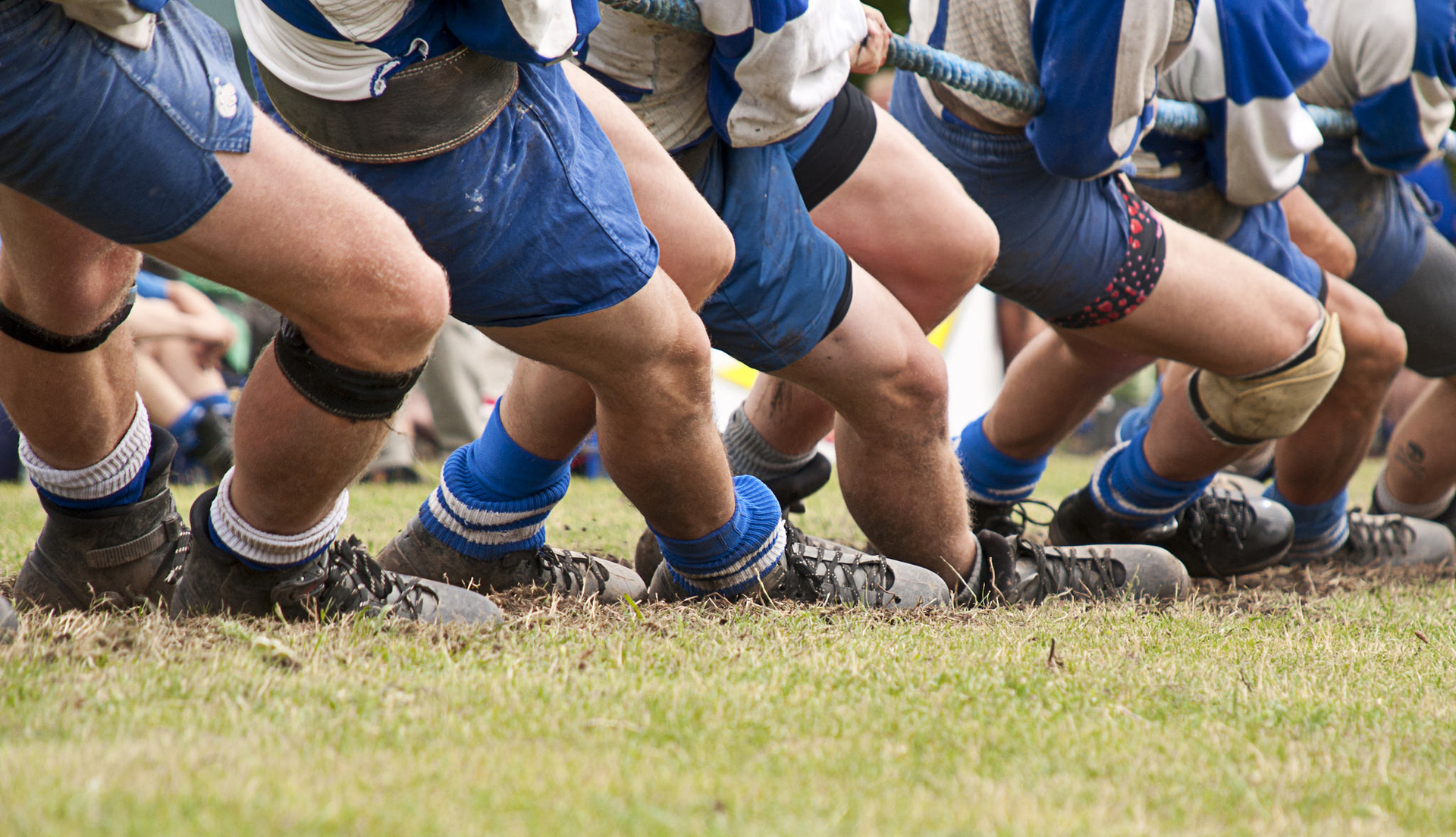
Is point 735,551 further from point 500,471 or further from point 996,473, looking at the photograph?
point 996,473

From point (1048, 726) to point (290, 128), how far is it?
49.7 inches

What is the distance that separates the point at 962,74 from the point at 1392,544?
2344 mm

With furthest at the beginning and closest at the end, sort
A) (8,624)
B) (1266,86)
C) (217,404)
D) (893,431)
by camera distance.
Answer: (217,404)
(1266,86)
(893,431)
(8,624)

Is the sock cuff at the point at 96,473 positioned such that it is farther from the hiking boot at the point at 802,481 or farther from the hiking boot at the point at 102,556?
the hiking boot at the point at 802,481

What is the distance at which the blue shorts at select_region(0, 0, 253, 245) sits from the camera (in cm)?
123

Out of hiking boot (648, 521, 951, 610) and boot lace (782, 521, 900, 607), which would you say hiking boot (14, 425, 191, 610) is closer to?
hiking boot (648, 521, 951, 610)

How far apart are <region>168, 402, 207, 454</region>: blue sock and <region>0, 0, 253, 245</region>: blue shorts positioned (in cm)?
448

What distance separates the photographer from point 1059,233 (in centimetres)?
268

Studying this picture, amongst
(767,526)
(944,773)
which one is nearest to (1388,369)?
(767,526)

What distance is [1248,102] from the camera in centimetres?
Answer: 296

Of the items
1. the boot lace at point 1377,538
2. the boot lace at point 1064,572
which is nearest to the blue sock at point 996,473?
the boot lace at point 1064,572

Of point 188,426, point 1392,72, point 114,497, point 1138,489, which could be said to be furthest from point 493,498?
point 188,426

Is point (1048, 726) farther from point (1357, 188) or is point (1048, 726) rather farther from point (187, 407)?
point (187, 407)

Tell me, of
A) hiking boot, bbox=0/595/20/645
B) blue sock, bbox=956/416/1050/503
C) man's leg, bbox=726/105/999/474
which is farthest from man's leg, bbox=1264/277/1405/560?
hiking boot, bbox=0/595/20/645
